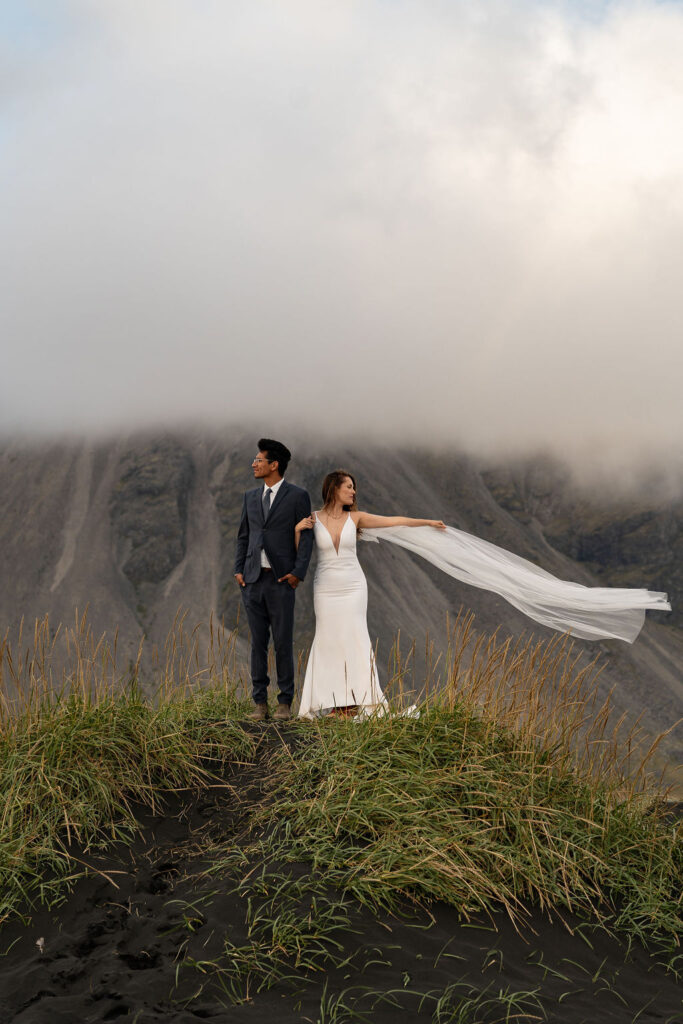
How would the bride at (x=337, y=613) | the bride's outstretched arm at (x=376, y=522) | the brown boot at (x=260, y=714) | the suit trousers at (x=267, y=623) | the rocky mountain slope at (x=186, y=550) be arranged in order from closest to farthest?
the brown boot at (x=260, y=714) < the suit trousers at (x=267, y=623) < the bride at (x=337, y=613) < the bride's outstretched arm at (x=376, y=522) < the rocky mountain slope at (x=186, y=550)

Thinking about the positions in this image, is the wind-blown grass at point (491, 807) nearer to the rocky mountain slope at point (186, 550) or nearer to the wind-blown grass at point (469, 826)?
the wind-blown grass at point (469, 826)

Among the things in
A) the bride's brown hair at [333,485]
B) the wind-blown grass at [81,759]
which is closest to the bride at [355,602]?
the bride's brown hair at [333,485]

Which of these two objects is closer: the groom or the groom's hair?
the groom

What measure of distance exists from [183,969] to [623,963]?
254 cm

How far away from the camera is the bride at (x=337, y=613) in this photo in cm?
859

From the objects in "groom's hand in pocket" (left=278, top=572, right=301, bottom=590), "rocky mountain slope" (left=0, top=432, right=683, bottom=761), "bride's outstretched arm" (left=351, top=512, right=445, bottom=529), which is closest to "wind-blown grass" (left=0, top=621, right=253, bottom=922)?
"groom's hand in pocket" (left=278, top=572, right=301, bottom=590)

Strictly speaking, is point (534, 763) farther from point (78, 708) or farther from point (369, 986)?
point (78, 708)

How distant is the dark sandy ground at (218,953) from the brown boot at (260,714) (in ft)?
7.87

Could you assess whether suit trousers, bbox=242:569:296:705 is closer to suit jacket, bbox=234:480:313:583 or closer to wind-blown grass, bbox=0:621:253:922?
suit jacket, bbox=234:480:313:583

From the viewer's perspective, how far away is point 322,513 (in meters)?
8.92

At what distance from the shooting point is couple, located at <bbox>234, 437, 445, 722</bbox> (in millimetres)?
8508

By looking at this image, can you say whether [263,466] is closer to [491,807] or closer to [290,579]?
[290,579]

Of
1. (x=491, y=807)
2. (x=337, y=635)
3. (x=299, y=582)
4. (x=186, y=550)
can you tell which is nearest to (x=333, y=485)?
(x=299, y=582)

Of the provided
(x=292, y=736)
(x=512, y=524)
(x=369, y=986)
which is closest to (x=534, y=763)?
(x=292, y=736)
